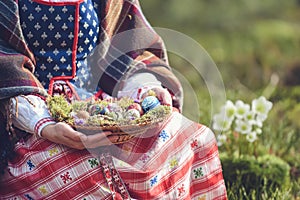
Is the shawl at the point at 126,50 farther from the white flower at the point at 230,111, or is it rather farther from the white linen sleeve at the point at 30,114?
the white flower at the point at 230,111

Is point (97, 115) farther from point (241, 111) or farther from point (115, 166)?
point (241, 111)

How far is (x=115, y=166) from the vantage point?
8.10ft

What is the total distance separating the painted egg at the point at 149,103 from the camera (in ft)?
8.29

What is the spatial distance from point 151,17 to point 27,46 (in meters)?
5.17

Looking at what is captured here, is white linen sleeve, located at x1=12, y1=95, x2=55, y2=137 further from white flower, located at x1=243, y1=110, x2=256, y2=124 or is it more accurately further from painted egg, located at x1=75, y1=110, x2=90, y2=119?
white flower, located at x1=243, y1=110, x2=256, y2=124

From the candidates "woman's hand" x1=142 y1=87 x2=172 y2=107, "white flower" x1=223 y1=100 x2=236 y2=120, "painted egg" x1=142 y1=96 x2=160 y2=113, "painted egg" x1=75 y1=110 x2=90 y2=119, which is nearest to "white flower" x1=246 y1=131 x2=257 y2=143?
"white flower" x1=223 y1=100 x2=236 y2=120

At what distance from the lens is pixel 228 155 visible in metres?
3.51

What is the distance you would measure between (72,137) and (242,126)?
127 centimetres

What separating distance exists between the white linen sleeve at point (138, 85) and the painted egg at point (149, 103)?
0.13m

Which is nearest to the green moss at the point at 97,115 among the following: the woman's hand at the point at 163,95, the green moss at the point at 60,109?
the green moss at the point at 60,109

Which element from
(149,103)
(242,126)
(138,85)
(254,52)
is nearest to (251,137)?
(242,126)

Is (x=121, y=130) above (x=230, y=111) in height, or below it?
above

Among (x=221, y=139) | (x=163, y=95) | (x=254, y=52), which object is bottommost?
(x=254, y=52)

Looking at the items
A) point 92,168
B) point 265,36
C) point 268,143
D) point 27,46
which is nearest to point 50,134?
point 92,168
